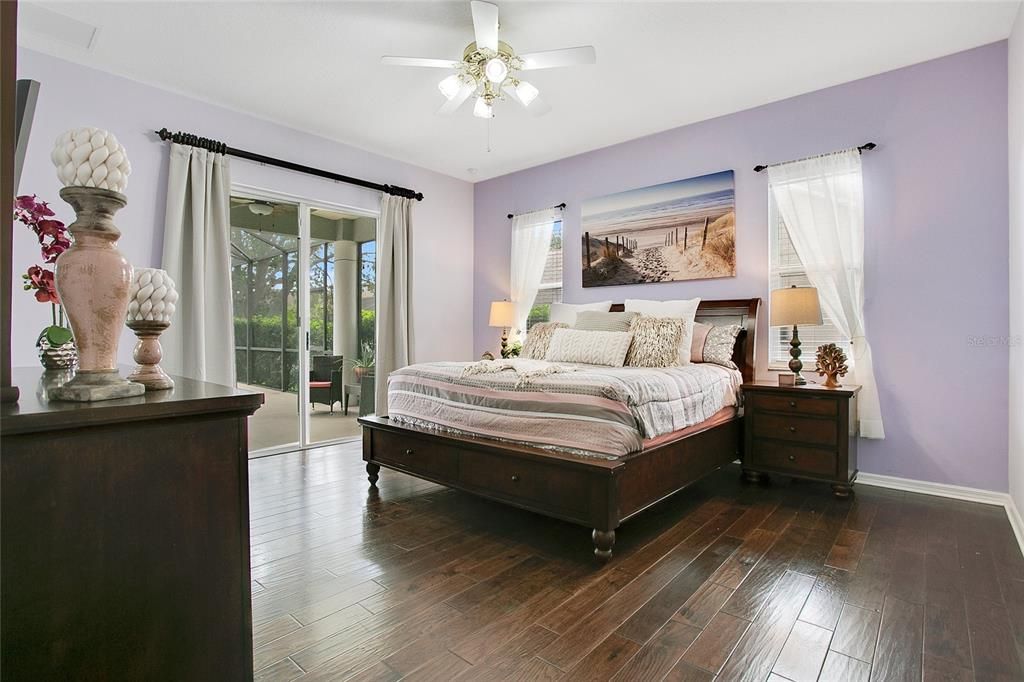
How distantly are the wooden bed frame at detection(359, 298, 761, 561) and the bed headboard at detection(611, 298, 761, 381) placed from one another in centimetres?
54

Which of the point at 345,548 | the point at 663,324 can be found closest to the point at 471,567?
the point at 345,548

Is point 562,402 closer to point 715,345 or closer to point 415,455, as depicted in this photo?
point 415,455

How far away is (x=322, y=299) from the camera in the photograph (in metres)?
4.85

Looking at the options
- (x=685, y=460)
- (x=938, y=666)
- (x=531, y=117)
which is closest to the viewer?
(x=938, y=666)

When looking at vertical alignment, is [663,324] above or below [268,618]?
above

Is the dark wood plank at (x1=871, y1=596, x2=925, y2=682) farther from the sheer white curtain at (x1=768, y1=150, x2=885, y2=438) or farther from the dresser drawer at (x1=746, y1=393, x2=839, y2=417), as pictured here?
the sheer white curtain at (x1=768, y1=150, x2=885, y2=438)

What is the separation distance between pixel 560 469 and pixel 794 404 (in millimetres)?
1857

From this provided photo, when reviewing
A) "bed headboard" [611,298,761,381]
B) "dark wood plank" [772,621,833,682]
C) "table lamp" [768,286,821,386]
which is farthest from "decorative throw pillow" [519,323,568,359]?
"dark wood plank" [772,621,833,682]

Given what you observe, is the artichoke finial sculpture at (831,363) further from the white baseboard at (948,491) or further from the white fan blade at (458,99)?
the white fan blade at (458,99)

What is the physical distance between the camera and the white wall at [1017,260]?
2.65 metres

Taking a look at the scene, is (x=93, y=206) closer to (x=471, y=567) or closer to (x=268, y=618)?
(x=268, y=618)

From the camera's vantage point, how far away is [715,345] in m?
3.86

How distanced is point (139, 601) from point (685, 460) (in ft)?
8.79

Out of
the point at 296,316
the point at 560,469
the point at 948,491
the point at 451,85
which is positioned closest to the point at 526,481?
the point at 560,469
